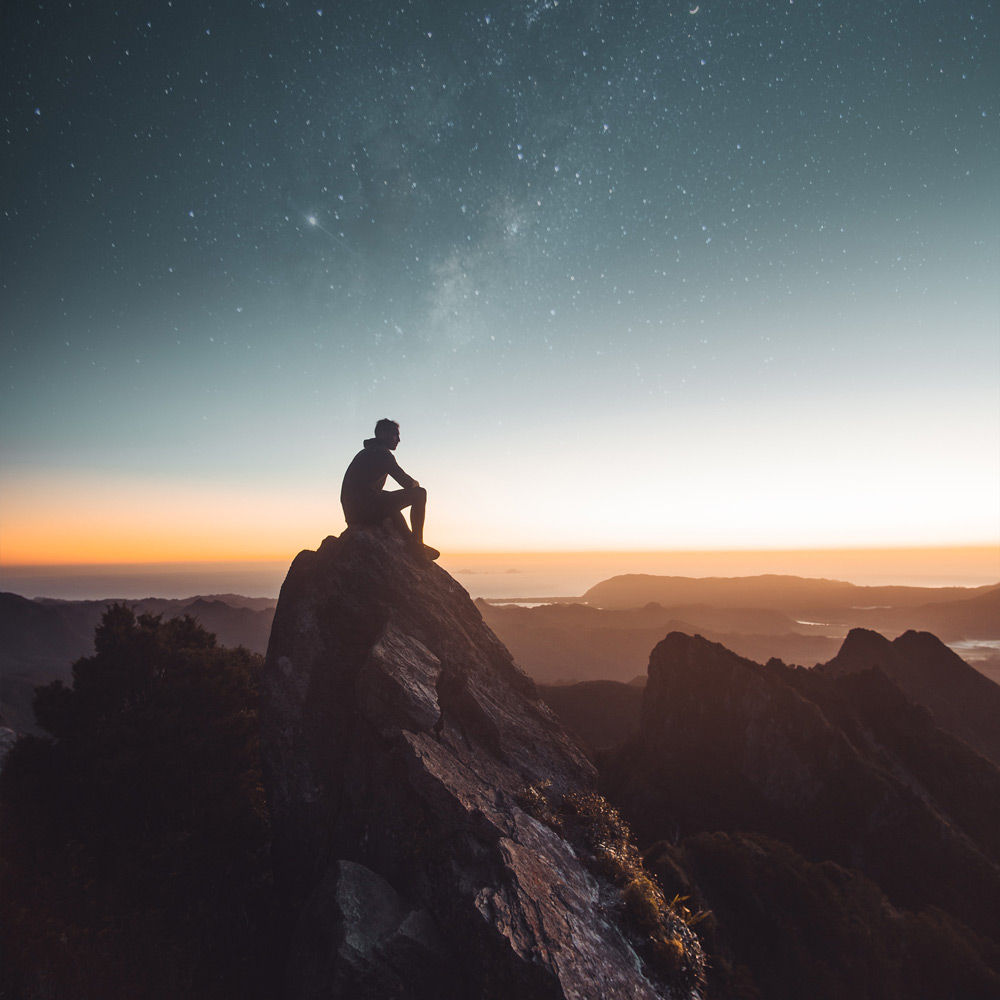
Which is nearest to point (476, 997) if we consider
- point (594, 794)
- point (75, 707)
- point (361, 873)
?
point (361, 873)

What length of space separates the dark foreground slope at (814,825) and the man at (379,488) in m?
13.8

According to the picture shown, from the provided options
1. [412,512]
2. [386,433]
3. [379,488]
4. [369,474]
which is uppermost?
[386,433]

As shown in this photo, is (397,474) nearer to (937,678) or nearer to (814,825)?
(814,825)

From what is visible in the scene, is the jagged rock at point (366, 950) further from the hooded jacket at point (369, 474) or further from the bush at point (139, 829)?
the hooded jacket at point (369, 474)

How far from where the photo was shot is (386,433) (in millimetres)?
14469

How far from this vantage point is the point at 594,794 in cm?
1361

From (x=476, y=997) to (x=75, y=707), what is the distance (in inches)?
823

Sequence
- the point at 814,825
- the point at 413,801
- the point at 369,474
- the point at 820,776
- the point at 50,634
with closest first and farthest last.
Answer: the point at 413,801
the point at 369,474
the point at 814,825
the point at 820,776
the point at 50,634

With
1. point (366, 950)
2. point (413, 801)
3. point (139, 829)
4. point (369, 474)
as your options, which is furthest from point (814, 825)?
point (139, 829)

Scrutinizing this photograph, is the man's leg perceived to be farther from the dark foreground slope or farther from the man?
the dark foreground slope

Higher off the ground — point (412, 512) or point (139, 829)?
point (412, 512)

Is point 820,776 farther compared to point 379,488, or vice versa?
point 820,776

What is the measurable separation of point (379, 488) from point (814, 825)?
41047mm

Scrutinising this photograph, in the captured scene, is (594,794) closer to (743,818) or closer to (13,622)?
(743,818)
